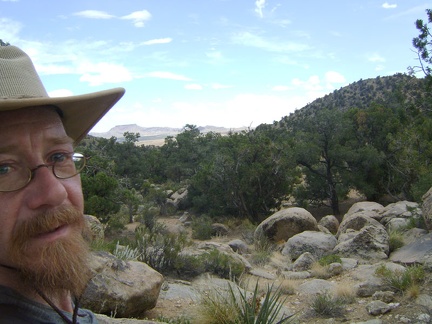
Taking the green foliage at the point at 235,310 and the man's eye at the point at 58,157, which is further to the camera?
the green foliage at the point at 235,310

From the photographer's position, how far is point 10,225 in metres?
1.38

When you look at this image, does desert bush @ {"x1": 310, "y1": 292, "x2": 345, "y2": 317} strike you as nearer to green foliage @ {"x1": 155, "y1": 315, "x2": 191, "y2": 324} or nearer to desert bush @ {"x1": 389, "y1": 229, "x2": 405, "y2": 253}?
green foliage @ {"x1": 155, "y1": 315, "x2": 191, "y2": 324}

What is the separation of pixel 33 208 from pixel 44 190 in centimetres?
7

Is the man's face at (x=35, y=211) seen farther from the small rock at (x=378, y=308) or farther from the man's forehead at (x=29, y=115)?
the small rock at (x=378, y=308)

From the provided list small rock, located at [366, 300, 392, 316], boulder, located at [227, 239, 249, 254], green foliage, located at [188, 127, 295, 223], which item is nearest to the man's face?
small rock, located at [366, 300, 392, 316]

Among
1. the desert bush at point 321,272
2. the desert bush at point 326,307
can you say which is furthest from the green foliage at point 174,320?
the desert bush at point 321,272

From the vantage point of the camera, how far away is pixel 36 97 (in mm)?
1479

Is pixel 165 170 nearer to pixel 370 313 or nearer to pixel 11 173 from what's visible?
pixel 370 313

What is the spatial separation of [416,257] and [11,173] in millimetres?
10111

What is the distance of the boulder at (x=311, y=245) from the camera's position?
13531 millimetres

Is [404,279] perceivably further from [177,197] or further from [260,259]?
[177,197]

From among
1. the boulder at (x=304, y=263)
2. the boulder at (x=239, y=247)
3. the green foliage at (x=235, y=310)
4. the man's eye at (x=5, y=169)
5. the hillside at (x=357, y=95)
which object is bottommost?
the boulder at (x=239, y=247)

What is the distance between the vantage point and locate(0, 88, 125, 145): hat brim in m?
1.52

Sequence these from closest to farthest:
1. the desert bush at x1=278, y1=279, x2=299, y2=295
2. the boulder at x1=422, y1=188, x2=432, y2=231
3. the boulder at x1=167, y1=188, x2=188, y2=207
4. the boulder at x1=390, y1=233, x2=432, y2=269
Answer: the desert bush at x1=278, y1=279, x2=299, y2=295 → the boulder at x1=390, y1=233, x2=432, y2=269 → the boulder at x1=422, y1=188, x2=432, y2=231 → the boulder at x1=167, y1=188, x2=188, y2=207
